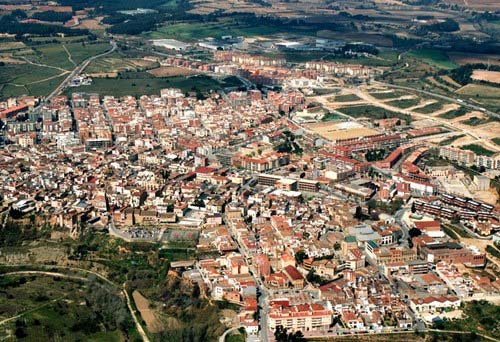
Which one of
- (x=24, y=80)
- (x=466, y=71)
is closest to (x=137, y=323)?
(x=24, y=80)

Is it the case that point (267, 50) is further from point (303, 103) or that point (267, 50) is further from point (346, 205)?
point (346, 205)

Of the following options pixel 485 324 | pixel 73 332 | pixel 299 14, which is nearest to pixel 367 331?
pixel 485 324

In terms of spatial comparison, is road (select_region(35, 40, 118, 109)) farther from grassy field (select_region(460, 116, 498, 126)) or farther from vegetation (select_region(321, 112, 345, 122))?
grassy field (select_region(460, 116, 498, 126))

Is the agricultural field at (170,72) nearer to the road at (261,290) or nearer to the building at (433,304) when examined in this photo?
the road at (261,290)

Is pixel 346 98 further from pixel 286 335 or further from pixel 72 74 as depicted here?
pixel 286 335

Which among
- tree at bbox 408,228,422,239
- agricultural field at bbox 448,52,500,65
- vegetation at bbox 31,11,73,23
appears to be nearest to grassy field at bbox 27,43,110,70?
vegetation at bbox 31,11,73,23

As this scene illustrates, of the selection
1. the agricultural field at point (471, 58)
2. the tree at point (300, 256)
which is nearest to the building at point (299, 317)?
the tree at point (300, 256)
